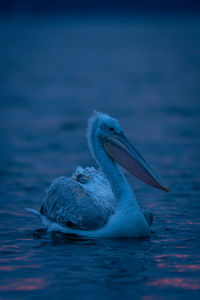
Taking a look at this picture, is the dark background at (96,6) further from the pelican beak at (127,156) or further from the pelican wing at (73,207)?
the pelican beak at (127,156)

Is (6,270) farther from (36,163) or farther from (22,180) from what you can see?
(36,163)

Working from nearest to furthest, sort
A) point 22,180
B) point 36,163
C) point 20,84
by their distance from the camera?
point 22,180 → point 36,163 → point 20,84

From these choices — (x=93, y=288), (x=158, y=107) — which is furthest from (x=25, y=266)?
(x=158, y=107)

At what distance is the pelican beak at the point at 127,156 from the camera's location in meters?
7.15

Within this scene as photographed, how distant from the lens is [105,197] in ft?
24.7

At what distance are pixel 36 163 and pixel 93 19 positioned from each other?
180259mm

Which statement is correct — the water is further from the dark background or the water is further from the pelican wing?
the dark background

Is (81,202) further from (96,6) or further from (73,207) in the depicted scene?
(96,6)

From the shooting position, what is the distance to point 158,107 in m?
19.1

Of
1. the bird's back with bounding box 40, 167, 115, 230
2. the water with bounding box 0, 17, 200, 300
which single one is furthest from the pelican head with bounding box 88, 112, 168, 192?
the water with bounding box 0, 17, 200, 300

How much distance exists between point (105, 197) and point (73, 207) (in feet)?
1.59

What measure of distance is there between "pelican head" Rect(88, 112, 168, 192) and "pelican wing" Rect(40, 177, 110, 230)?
49 cm

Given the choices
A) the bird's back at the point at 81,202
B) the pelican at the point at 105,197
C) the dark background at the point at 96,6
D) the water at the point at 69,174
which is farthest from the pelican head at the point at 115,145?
the dark background at the point at 96,6

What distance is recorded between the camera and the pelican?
6949 mm
